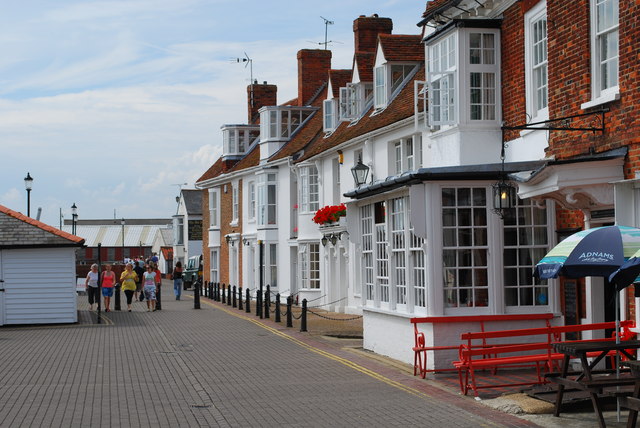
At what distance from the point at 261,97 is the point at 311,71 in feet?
26.6

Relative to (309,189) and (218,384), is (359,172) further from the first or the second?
(218,384)

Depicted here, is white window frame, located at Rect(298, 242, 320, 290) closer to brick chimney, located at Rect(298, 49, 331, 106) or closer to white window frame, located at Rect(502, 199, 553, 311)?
brick chimney, located at Rect(298, 49, 331, 106)

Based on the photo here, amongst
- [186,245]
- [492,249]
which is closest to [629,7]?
[492,249]

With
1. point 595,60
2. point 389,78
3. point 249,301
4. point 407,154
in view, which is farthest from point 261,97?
point 595,60

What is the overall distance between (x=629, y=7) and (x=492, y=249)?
15.7 ft

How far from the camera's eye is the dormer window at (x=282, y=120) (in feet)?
141

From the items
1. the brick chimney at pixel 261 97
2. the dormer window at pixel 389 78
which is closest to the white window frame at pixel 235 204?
the brick chimney at pixel 261 97

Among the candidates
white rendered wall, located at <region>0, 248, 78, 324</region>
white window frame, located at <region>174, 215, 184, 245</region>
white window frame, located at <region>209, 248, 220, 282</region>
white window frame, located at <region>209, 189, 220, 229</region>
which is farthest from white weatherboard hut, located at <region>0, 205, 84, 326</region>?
white window frame, located at <region>174, 215, 184, 245</region>

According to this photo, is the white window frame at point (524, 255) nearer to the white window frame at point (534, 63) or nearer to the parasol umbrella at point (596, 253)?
the white window frame at point (534, 63)

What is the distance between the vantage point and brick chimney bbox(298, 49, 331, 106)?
42.3m

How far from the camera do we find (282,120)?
4322cm

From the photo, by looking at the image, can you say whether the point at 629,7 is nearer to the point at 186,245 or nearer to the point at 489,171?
the point at 489,171

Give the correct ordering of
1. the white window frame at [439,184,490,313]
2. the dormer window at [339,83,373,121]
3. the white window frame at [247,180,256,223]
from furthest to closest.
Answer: the white window frame at [247,180,256,223]
the dormer window at [339,83,373,121]
the white window frame at [439,184,490,313]

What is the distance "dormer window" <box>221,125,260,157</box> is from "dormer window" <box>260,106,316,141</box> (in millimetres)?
6417
